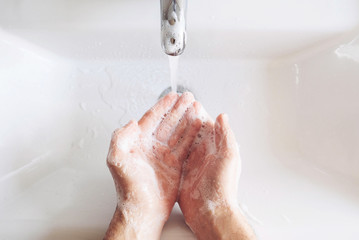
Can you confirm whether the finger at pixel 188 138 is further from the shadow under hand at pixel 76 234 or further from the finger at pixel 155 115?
the shadow under hand at pixel 76 234

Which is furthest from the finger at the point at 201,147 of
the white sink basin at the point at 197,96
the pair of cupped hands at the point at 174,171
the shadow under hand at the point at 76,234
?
the shadow under hand at the point at 76,234

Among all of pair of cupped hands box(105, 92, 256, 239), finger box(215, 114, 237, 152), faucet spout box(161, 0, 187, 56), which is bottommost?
pair of cupped hands box(105, 92, 256, 239)

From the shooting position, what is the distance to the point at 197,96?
2.46 ft

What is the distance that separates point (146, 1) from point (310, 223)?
61 centimetres

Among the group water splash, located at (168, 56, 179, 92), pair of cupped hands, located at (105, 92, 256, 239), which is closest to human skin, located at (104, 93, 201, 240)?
pair of cupped hands, located at (105, 92, 256, 239)

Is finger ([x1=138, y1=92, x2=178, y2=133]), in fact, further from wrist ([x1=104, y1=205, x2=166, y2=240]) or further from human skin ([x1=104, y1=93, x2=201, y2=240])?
wrist ([x1=104, y1=205, x2=166, y2=240])

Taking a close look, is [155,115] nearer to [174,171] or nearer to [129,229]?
[174,171]

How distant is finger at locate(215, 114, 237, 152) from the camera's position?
0.53m

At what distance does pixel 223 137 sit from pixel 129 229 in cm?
26

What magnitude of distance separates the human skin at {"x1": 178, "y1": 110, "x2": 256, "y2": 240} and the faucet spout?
18 centimetres

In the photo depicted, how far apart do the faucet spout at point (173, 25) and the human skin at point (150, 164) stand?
14cm

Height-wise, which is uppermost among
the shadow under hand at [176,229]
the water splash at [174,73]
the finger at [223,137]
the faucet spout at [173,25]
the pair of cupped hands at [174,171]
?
the faucet spout at [173,25]

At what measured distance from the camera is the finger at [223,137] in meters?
0.53

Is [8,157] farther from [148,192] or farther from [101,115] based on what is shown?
[148,192]
